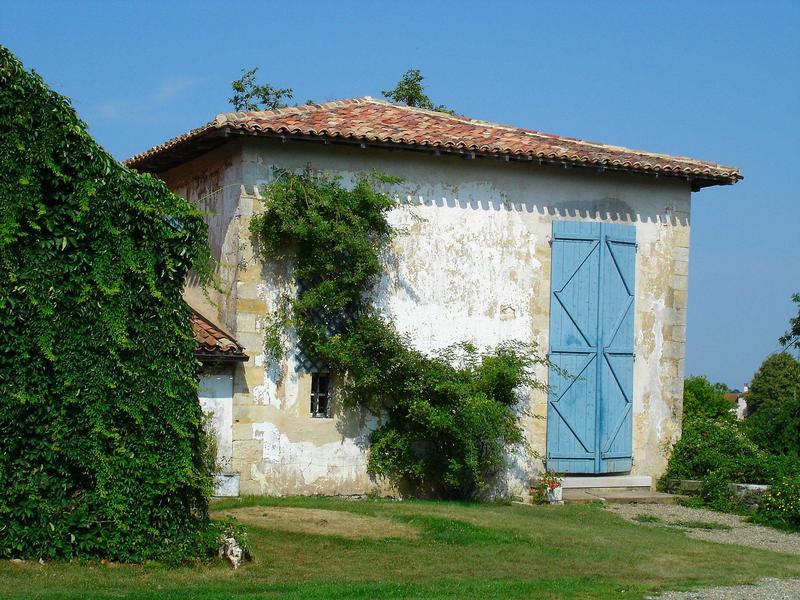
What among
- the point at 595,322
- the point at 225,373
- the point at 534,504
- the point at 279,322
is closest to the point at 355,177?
the point at 279,322

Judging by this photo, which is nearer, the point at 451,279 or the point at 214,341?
the point at 214,341

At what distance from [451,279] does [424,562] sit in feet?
20.2

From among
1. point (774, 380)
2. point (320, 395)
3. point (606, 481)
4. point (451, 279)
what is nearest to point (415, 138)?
point (451, 279)

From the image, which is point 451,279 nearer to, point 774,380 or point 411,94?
point 411,94

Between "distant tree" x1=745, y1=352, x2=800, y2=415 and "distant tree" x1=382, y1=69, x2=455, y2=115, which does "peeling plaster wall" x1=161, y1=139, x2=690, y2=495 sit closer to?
"distant tree" x1=382, y1=69, x2=455, y2=115

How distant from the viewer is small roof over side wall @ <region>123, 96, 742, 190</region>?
14742mm

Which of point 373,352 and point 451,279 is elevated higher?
point 451,279

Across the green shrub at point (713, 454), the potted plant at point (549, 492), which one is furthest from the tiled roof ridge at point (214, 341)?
the green shrub at point (713, 454)

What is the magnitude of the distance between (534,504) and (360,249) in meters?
4.55

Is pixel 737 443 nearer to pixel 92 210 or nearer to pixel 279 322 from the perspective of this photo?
pixel 279 322

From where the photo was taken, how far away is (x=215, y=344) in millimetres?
14211

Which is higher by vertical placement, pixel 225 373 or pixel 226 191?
pixel 226 191

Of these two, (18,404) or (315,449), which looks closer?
(18,404)

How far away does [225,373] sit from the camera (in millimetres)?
14430
